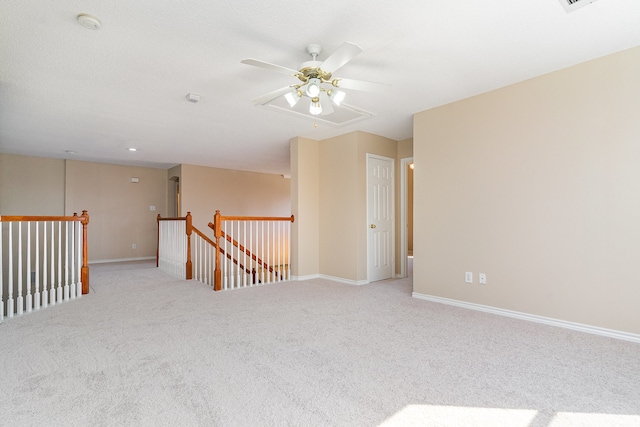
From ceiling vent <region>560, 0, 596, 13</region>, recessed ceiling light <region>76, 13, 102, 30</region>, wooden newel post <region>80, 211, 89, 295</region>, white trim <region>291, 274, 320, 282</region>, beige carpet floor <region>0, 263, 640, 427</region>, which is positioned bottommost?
beige carpet floor <region>0, 263, 640, 427</region>

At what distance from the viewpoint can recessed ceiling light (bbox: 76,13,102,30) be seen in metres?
2.19

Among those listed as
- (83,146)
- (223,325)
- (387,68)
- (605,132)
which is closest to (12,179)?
(83,146)

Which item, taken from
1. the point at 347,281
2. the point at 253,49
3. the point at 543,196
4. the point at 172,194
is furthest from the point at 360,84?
the point at 172,194

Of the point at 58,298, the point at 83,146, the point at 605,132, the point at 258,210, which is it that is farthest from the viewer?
the point at 258,210

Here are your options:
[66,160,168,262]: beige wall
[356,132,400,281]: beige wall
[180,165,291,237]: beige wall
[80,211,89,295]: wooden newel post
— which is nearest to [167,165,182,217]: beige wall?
[66,160,168,262]: beige wall

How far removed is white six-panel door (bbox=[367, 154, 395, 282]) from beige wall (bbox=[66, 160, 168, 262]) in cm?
625

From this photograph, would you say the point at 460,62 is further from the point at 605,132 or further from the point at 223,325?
the point at 223,325

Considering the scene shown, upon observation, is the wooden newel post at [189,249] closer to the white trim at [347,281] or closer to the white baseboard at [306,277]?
the white baseboard at [306,277]

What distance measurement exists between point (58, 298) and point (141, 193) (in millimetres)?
5025

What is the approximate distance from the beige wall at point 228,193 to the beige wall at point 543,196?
19.9ft

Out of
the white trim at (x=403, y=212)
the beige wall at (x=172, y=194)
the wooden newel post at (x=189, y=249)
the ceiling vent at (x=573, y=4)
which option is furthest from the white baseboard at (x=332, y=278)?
the beige wall at (x=172, y=194)

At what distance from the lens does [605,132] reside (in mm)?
2846

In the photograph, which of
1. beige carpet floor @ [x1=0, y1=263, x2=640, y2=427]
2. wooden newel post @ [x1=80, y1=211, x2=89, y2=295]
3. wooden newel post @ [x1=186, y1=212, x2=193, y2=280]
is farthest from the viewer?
wooden newel post @ [x1=186, y1=212, x2=193, y2=280]

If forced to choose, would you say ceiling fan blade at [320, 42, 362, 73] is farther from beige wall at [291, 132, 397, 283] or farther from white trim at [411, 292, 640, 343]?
white trim at [411, 292, 640, 343]
